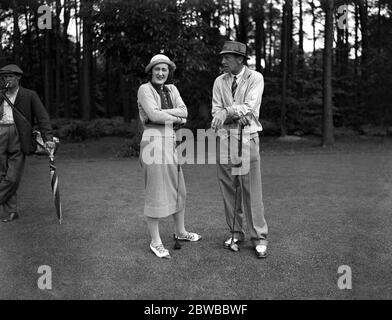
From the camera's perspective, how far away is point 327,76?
16469 millimetres

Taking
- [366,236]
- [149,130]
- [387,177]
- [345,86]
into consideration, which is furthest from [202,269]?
[345,86]

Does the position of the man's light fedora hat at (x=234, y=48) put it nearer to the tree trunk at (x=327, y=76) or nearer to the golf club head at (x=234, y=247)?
the golf club head at (x=234, y=247)

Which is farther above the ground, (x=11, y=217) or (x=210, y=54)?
(x=210, y=54)

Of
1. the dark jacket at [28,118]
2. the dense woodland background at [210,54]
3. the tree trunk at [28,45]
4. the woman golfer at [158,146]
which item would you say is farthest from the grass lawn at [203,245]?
the tree trunk at [28,45]

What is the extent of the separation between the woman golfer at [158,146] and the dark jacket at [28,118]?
2072 mm

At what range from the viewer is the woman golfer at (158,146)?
452cm

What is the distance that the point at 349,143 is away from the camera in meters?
17.8

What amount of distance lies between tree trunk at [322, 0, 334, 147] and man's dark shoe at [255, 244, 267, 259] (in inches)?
509

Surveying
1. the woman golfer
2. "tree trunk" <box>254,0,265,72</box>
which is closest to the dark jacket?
the woman golfer

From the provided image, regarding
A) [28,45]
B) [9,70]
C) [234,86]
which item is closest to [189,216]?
[234,86]

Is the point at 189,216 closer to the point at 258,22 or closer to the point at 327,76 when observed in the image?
the point at 327,76

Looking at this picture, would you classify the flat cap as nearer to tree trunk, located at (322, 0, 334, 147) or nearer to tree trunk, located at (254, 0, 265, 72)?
tree trunk, located at (322, 0, 334, 147)

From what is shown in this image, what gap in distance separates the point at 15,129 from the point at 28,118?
0.22 metres

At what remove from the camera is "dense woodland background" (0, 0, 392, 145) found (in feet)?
46.2
